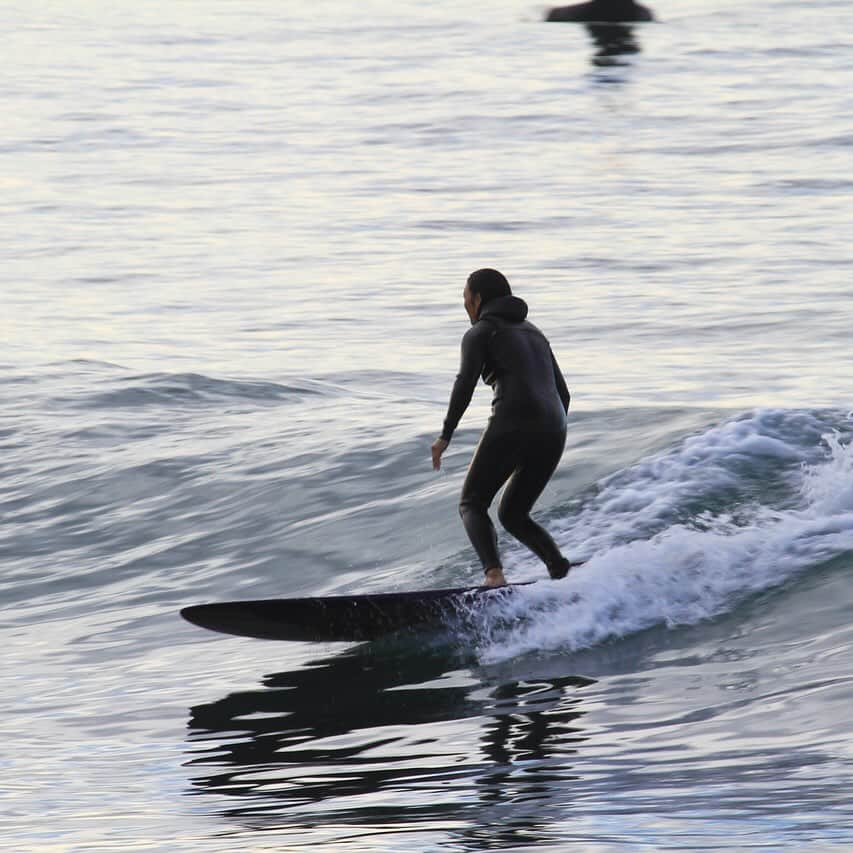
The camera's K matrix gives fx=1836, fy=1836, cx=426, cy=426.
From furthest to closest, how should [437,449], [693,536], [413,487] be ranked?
1. [413,487]
2. [693,536]
3. [437,449]

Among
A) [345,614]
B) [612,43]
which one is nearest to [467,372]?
[345,614]

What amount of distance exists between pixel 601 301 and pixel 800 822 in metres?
17.6

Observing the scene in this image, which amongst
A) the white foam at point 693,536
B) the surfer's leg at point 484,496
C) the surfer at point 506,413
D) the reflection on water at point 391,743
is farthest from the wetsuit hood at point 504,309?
the reflection on water at point 391,743

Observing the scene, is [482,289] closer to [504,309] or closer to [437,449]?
[504,309]

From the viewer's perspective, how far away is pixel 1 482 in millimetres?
15562

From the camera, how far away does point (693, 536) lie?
429 inches

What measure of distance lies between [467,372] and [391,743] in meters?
2.18

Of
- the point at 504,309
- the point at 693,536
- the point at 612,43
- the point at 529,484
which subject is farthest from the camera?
the point at 612,43

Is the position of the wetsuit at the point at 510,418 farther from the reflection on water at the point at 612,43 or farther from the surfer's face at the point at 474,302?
the reflection on water at the point at 612,43

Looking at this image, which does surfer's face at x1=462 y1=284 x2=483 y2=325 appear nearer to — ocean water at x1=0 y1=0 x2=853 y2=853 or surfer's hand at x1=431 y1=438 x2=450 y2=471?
surfer's hand at x1=431 y1=438 x2=450 y2=471

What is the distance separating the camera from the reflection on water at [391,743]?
704cm

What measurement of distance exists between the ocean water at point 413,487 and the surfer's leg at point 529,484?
1.24 feet

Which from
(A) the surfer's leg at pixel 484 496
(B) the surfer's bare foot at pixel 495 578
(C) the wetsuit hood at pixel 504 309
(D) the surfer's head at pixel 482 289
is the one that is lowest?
(B) the surfer's bare foot at pixel 495 578

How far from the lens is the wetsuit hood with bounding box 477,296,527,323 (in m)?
9.55
